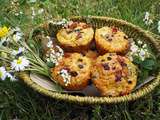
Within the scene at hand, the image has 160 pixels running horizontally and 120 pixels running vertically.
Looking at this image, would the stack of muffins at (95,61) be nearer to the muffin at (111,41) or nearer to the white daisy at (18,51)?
the muffin at (111,41)

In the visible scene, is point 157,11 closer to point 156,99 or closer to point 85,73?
point 156,99

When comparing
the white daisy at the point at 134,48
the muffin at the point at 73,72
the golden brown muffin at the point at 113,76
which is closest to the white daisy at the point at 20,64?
the muffin at the point at 73,72

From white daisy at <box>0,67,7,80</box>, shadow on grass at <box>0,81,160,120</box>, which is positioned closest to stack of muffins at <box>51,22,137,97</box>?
shadow on grass at <box>0,81,160,120</box>

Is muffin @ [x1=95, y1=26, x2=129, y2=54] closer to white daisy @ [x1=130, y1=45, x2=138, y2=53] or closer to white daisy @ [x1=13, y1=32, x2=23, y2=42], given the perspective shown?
white daisy @ [x1=130, y1=45, x2=138, y2=53]

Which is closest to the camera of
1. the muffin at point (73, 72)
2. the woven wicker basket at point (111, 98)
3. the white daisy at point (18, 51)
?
the woven wicker basket at point (111, 98)

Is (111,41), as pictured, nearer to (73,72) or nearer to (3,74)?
(73,72)

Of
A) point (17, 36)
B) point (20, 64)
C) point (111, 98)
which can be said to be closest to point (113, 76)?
point (111, 98)
